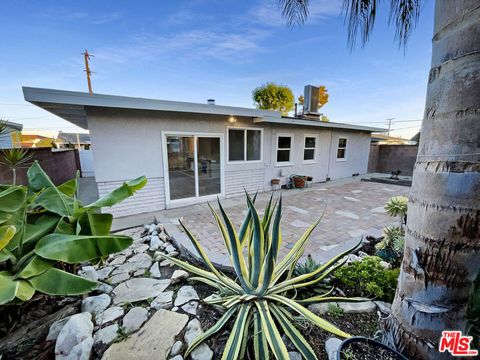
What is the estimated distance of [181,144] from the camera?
6047 mm

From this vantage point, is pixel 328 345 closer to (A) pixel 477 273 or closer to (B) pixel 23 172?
(A) pixel 477 273

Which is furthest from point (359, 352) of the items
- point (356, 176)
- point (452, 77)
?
point (356, 176)

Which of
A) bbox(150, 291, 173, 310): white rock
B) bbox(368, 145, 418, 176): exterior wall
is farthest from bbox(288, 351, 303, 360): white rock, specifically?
bbox(368, 145, 418, 176): exterior wall

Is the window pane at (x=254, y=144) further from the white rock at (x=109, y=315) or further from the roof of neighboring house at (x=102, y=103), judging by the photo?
the white rock at (x=109, y=315)

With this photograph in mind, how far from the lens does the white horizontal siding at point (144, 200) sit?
5319 millimetres

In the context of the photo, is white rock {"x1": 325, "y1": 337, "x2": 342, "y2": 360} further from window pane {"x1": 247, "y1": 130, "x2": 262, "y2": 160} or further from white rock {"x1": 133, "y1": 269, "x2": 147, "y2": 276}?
window pane {"x1": 247, "y1": 130, "x2": 262, "y2": 160}

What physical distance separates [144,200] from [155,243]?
237 centimetres

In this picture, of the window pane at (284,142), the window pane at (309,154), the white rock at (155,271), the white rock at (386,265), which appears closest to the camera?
the white rock at (386,265)

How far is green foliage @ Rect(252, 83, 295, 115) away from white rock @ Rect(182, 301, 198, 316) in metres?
22.9

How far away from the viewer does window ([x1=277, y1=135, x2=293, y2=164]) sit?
8484 mm

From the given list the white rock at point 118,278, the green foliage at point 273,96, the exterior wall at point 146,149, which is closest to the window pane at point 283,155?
the exterior wall at point 146,149

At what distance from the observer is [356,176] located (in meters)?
12.0

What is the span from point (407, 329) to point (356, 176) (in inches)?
491

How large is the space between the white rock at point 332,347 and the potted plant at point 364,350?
0.23m
